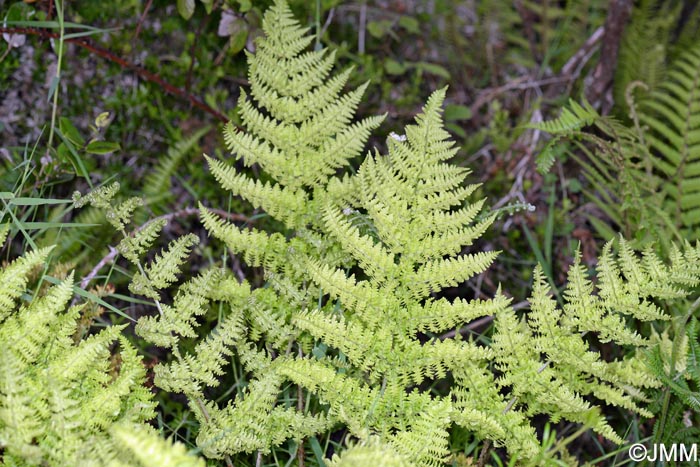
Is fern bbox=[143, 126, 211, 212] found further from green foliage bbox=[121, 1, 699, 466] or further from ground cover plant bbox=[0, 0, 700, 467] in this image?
green foliage bbox=[121, 1, 699, 466]

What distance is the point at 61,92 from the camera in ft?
11.6

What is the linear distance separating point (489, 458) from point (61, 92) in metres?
2.71

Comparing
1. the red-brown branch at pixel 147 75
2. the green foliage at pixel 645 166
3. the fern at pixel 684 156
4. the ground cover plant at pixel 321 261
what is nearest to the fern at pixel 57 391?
the ground cover plant at pixel 321 261

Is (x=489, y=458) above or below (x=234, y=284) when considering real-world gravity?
below

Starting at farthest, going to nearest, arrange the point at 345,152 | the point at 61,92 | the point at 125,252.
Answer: the point at 61,92 < the point at 345,152 < the point at 125,252

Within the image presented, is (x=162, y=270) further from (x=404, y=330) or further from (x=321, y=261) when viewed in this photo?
(x=404, y=330)

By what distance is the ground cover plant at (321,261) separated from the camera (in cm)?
231

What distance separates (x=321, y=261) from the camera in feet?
8.38

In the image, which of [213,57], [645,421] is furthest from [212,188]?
[645,421]

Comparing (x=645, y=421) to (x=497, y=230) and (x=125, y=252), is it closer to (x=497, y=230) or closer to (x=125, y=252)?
(x=497, y=230)

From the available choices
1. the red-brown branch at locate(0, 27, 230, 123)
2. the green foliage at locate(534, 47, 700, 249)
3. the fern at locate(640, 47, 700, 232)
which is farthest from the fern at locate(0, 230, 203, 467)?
the fern at locate(640, 47, 700, 232)

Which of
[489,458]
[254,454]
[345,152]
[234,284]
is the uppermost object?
[345,152]

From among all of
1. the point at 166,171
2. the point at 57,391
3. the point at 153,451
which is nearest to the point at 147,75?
the point at 166,171

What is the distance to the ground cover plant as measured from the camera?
231 cm
